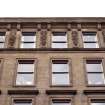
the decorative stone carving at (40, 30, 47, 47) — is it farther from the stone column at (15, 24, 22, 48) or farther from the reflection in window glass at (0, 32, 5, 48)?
the reflection in window glass at (0, 32, 5, 48)

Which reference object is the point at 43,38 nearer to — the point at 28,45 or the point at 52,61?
the point at 28,45

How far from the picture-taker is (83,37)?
32000mm

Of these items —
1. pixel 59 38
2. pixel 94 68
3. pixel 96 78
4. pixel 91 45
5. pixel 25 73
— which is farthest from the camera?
pixel 59 38

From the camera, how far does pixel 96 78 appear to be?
28062mm

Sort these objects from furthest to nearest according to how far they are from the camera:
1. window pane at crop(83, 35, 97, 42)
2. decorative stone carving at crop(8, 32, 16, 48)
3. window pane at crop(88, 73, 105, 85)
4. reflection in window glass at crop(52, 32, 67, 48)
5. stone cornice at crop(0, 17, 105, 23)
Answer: stone cornice at crop(0, 17, 105, 23)
window pane at crop(83, 35, 97, 42)
reflection in window glass at crop(52, 32, 67, 48)
decorative stone carving at crop(8, 32, 16, 48)
window pane at crop(88, 73, 105, 85)

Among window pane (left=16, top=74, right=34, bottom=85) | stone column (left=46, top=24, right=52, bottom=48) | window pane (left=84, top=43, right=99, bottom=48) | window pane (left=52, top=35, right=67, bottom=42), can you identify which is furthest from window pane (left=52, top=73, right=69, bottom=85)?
window pane (left=52, top=35, right=67, bottom=42)

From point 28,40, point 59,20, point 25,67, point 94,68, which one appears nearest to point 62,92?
point 94,68

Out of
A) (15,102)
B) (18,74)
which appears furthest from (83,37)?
(15,102)

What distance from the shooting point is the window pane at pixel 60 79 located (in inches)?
1085

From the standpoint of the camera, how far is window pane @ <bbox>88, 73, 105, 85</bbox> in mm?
27641

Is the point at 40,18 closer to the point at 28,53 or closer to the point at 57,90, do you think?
the point at 28,53

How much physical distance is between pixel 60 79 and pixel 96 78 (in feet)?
8.85

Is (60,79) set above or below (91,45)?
below

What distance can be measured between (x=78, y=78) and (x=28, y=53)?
483 cm
